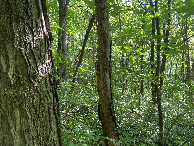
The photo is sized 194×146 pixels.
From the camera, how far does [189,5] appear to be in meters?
2.66

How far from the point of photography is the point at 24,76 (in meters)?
1.09

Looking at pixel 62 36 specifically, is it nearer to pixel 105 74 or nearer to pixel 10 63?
pixel 105 74

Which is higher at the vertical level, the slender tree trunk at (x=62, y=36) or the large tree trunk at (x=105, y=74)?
the slender tree trunk at (x=62, y=36)

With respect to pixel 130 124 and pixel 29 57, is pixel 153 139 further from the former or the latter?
pixel 29 57

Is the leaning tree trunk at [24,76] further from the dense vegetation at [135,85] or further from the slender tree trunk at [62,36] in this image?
the slender tree trunk at [62,36]

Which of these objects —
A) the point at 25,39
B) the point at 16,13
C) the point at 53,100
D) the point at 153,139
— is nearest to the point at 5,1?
the point at 16,13

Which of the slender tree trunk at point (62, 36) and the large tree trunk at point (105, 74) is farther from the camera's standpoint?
the slender tree trunk at point (62, 36)

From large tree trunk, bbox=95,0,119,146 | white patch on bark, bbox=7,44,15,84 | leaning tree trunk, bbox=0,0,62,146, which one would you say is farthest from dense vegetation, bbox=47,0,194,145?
white patch on bark, bbox=7,44,15,84

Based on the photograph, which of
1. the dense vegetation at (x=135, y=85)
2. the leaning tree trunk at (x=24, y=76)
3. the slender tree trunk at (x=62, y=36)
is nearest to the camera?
the leaning tree trunk at (x=24, y=76)

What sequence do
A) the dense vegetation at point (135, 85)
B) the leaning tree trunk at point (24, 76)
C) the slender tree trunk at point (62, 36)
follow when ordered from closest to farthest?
the leaning tree trunk at point (24, 76), the dense vegetation at point (135, 85), the slender tree trunk at point (62, 36)

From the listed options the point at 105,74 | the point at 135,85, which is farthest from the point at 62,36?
the point at 135,85

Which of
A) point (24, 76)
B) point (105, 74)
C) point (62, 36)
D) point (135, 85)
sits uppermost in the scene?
point (62, 36)

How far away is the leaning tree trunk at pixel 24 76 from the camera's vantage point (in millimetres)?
1057

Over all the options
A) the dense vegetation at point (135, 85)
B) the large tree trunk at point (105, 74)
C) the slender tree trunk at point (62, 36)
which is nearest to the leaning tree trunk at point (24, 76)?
the dense vegetation at point (135, 85)
